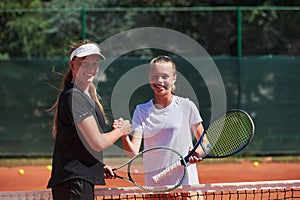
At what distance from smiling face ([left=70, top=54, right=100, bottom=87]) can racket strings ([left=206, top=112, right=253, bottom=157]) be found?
3.30ft

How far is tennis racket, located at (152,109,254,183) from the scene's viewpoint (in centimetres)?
388

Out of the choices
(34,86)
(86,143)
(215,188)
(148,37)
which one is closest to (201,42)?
(148,37)

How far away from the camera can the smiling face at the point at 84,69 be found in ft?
11.0

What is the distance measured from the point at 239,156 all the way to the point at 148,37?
3.35 m

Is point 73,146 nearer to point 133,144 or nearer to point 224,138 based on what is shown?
point 133,144

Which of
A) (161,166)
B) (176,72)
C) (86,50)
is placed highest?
(86,50)

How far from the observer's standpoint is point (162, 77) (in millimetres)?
3928

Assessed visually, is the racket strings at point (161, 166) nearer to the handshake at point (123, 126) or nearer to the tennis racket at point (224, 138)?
the tennis racket at point (224, 138)

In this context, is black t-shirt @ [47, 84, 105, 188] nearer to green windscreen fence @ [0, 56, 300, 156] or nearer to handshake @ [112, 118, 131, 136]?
handshake @ [112, 118, 131, 136]

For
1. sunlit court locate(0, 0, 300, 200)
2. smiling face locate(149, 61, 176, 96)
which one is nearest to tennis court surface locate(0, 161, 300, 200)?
sunlit court locate(0, 0, 300, 200)

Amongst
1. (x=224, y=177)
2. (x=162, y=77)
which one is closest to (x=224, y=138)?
(x=162, y=77)

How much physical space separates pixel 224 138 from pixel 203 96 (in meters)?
6.80

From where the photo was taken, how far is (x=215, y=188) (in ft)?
13.2

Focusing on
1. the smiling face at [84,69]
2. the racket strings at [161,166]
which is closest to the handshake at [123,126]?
the smiling face at [84,69]
